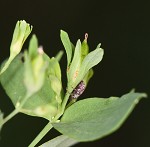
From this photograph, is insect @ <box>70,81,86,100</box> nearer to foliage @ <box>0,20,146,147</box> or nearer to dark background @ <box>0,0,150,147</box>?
foliage @ <box>0,20,146,147</box>

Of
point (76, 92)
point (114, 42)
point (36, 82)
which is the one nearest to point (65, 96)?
point (76, 92)

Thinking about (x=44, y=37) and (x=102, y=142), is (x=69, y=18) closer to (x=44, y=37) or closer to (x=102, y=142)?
(x=44, y=37)

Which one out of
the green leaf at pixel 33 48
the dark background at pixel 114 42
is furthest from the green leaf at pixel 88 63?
the dark background at pixel 114 42

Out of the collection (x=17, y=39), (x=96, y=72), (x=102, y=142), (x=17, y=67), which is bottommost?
(x=102, y=142)

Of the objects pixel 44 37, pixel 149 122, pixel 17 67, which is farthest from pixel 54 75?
pixel 44 37

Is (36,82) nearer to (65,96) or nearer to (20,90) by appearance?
(65,96)

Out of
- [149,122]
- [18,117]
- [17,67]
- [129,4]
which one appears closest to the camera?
[17,67]
